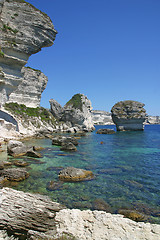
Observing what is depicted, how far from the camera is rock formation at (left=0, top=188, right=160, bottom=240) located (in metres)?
4.89

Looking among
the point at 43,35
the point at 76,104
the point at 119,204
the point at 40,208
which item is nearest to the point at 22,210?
the point at 40,208

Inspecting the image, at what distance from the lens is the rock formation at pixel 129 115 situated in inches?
2581

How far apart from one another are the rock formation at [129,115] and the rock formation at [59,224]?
205 ft

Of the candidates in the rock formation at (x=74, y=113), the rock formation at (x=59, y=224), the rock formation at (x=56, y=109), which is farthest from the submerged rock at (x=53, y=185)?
the rock formation at (x=56, y=109)

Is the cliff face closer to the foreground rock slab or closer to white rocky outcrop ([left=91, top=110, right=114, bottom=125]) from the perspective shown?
the foreground rock slab

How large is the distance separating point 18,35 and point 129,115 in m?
49.8

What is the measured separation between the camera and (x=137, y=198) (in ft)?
28.7

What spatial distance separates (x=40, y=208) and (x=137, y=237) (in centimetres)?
331

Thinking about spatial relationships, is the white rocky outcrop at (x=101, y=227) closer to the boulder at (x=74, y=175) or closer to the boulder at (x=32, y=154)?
the boulder at (x=74, y=175)

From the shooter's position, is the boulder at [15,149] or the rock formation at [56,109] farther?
the rock formation at [56,109]

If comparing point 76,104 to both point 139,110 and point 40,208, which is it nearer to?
point 139,110

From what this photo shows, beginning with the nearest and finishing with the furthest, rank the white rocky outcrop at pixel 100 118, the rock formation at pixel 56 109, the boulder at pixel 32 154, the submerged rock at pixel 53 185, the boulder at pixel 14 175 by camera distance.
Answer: the submerged rock at pixel 53 185 < the boulder at pixel 14 175 < the boulder at pixel 32 154 < the rock formation at pixel 56 109 < the white rocky outcrop at pixel 100 118

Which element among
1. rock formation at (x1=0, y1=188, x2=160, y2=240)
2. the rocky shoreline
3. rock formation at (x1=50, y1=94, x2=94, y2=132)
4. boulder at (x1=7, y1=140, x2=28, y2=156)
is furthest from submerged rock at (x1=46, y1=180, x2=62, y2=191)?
rock formation at (x1=50, y1=94, x2=94, y2=132)

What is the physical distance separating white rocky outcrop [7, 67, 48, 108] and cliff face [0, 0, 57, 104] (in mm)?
19466
